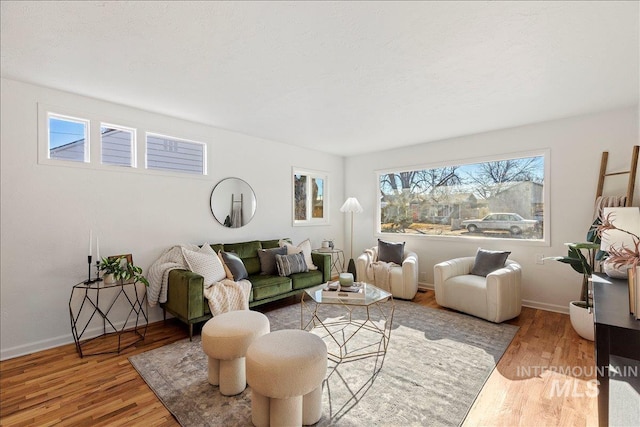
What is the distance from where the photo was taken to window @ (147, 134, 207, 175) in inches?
139

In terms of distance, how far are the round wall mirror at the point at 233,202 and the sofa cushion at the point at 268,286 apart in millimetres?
925

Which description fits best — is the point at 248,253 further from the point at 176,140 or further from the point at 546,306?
the point at 546,306

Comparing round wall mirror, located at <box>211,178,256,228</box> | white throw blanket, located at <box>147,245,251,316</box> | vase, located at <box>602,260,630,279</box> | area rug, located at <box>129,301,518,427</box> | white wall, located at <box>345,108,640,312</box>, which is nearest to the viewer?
area rug, located at <box>129,301,518,427</box>

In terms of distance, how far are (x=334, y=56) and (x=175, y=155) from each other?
251 centimetres

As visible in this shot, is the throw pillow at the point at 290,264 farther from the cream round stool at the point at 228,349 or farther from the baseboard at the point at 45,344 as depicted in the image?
the baseboard at the point at 45,344

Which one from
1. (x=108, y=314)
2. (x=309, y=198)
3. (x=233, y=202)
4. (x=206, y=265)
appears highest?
(x=309, y=198)

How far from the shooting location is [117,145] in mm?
3268

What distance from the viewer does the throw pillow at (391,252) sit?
15.2 ft

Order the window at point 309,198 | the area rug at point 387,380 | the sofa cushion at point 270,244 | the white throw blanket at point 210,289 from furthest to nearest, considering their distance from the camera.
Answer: the window at point 309,198 → the sofa cushion at point 270,244 → the white throw blanket at point 210,289 → the area rug at point 387,380

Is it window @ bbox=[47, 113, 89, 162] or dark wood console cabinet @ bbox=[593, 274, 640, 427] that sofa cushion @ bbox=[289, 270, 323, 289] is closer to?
window @ bbox=[47, 113, 89, 162]

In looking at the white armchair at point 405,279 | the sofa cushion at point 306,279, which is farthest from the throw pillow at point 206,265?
the white armchair at point 405,279

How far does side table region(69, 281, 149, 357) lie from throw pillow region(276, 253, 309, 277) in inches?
63.4

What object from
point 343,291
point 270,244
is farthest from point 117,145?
point 343,291

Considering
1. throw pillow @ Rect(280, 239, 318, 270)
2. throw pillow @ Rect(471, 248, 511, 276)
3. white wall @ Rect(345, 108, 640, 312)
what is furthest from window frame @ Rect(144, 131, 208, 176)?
throw pillow @ Rect(471, 248, 511, 276)
